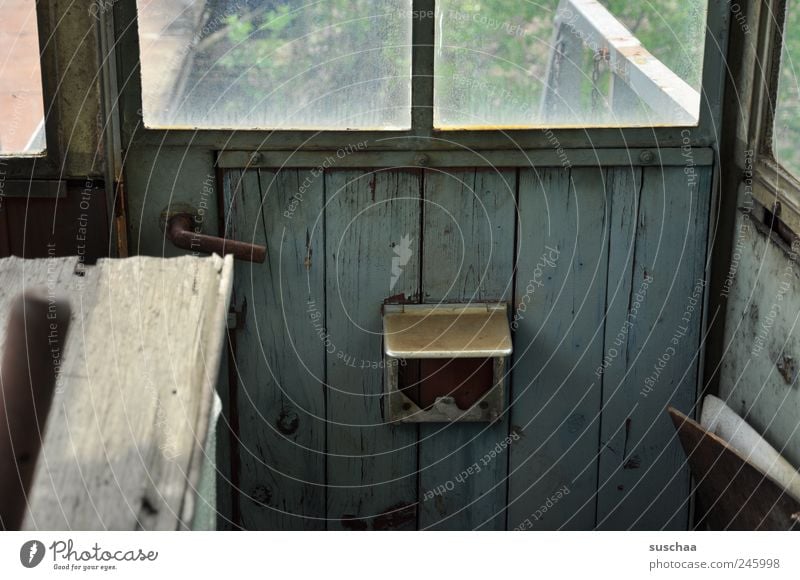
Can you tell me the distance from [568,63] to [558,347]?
22.7 inches

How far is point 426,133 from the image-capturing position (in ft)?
8.09

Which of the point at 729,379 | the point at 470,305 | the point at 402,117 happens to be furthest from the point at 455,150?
the point at 729,379

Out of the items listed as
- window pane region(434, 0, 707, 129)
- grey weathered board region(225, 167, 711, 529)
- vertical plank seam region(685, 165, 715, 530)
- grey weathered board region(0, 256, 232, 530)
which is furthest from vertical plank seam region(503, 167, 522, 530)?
grey weathered board region(0, 256, 232, 530)

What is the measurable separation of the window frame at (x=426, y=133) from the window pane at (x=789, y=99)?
0.57 feet

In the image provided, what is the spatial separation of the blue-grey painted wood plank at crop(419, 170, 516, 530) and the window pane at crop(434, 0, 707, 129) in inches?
5.4

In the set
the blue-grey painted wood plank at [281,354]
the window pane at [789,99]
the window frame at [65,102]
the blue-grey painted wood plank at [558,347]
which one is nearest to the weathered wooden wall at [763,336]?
the window pane at [789,99]

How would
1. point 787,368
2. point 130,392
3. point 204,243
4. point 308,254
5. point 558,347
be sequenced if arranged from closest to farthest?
point 130,392 → point 787,368 → point 204,243 → point 308,254 → point 558,347

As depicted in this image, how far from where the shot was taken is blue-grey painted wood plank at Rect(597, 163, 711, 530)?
2.55m

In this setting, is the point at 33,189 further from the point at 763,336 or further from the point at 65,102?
the point at 763,336

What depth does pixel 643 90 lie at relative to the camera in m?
2.47

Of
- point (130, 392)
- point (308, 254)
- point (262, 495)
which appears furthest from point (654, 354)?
point (130, 392)

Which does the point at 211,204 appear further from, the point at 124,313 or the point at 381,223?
the point at 124,313

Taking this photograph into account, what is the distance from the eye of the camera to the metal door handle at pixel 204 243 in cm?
237

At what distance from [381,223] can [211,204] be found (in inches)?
13.1
